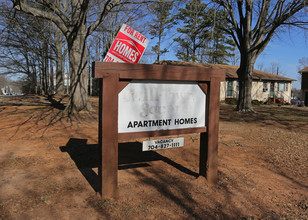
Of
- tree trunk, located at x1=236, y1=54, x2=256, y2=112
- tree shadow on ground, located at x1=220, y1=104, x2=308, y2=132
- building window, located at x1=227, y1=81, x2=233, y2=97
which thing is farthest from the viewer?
building window, located at x1=227, y1=81, x2=233, y2=97

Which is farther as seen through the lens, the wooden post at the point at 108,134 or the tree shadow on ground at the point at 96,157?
the tree shadow on ground at the point at 96,157

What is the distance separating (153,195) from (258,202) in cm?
146

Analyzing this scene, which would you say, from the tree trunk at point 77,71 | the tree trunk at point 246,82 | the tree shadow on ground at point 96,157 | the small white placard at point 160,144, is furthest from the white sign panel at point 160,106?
the tree trunk at point 246,82

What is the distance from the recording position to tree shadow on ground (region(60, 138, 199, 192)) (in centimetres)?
403

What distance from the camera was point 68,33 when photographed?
10242 mm

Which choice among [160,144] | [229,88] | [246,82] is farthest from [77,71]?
[229,88]

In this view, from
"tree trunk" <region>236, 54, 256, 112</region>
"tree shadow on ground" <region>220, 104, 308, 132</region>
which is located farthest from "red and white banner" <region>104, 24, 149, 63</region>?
"tree trunk" <region>236, 54, 256, 112</region>

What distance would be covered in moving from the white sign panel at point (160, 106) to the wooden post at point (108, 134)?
0.12 meters

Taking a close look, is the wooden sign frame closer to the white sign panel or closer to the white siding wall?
the white sign panel

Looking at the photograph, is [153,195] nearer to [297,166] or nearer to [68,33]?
[297,166]

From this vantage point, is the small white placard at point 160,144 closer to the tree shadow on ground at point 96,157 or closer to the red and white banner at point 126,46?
the tree shadow on ground at point 96,157

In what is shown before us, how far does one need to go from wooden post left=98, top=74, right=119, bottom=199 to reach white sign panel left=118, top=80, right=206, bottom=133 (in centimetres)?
12

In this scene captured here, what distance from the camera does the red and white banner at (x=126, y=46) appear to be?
→ 11.7 feet

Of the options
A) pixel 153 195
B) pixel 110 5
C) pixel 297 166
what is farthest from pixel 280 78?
pixel 153 195
